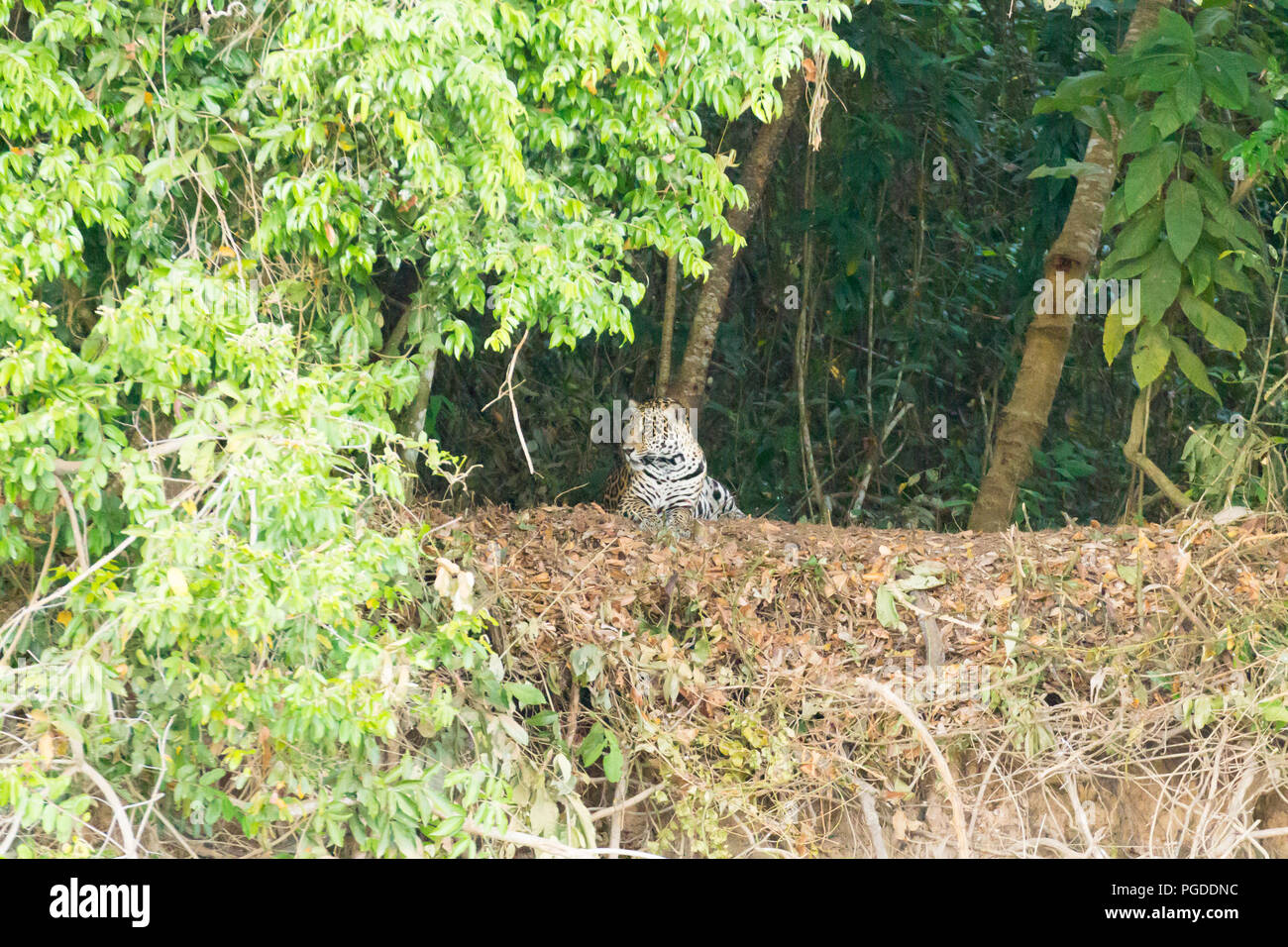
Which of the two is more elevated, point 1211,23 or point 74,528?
point 1211,23

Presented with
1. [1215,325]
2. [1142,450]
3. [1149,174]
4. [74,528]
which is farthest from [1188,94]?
[74,528]

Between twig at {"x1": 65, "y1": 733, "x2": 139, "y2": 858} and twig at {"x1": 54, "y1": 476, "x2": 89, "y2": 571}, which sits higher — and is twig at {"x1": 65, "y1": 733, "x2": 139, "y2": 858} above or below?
below

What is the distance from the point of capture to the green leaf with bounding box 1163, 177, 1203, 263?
6.27 meters

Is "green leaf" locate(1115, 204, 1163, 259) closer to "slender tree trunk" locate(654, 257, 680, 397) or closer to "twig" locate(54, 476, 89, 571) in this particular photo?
"slender tree trunk" locate(654, 257, 680, 397)

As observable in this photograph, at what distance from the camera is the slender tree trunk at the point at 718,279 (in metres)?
7.70

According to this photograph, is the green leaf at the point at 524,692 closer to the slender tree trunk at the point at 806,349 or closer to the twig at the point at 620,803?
the twig at the point at 620,803

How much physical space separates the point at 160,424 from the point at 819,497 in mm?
5240

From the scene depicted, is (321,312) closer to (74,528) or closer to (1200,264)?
(74,528)

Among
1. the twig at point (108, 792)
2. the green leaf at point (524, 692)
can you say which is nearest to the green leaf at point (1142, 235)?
the green leaf at point (524, 692)

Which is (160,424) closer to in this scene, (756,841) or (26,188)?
(26,188)

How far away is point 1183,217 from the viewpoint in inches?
249

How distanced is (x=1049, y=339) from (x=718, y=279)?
194cm

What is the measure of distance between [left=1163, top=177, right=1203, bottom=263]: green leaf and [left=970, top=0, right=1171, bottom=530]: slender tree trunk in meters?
0.84

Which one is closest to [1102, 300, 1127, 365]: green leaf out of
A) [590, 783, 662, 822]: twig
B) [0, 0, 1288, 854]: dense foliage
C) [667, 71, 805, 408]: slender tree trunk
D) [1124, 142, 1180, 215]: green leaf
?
[0, 0, 1288, 854]: dense foliage
